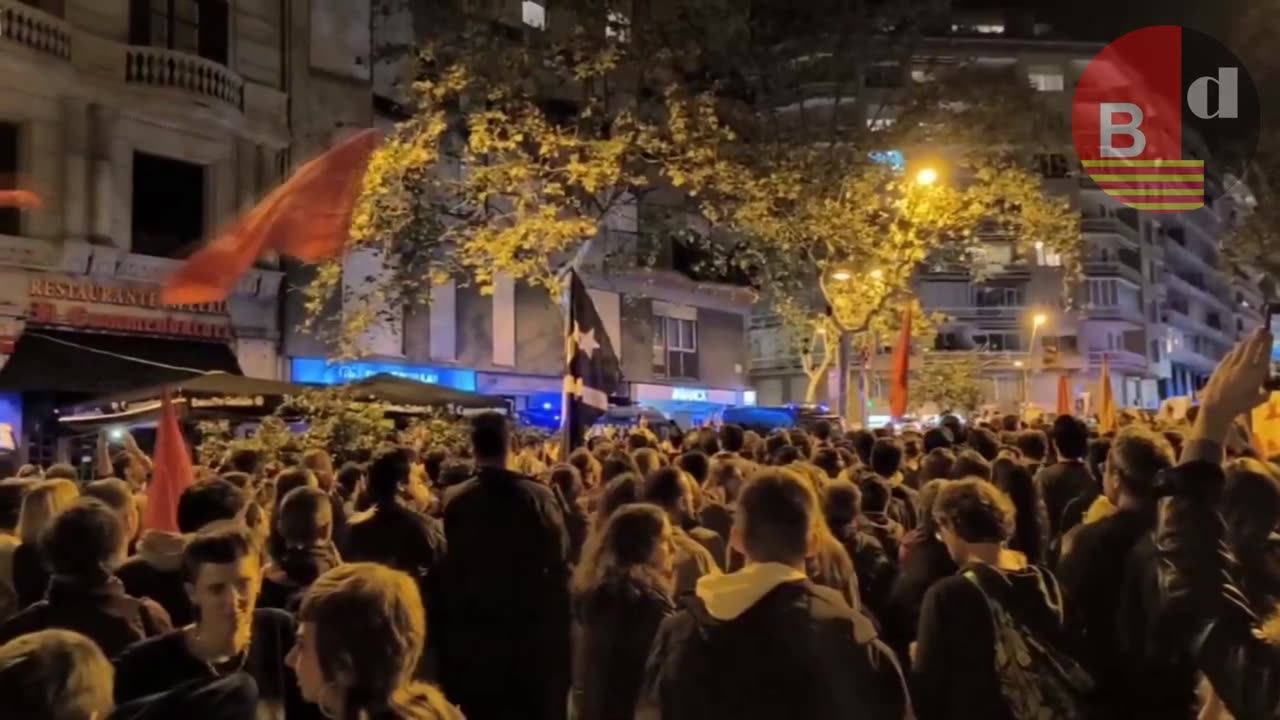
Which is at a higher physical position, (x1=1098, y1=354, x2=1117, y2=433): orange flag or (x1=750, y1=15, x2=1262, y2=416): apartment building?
(x1=750, y1=15, x2=1262, y2=416): apartment building

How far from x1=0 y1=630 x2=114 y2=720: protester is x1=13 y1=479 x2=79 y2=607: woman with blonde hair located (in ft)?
8.29

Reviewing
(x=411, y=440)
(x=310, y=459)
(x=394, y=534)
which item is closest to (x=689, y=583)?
(x=394, y=534)

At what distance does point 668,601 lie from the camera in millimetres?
4938

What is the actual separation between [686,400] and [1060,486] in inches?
1231

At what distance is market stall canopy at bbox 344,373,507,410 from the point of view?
559 inches

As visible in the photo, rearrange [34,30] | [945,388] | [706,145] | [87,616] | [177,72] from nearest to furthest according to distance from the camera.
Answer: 1. [87,616]
2. [706,145]
3. [34,30]
4. [177,72]
5. [945,388]

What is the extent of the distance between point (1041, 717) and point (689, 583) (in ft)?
6.61

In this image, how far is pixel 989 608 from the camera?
12.2 feet

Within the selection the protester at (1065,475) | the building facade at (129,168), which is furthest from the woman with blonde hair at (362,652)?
the building facade at (129,168)

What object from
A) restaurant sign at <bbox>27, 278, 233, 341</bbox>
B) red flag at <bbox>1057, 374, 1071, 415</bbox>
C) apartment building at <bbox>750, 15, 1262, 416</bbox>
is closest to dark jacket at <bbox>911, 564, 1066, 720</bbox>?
red flag at <bbox>1057, 374, 1071, 415</bbox>

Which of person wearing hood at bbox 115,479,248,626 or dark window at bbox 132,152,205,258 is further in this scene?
dark window at bbox 132,152,205,258

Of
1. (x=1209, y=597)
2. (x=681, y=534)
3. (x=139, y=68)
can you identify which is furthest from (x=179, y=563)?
(x=139, y=68)

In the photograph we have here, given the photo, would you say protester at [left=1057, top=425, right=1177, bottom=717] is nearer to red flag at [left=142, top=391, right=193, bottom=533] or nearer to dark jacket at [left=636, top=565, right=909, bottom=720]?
dark jacket at [left=636, top=565, right=909, bottom=720]

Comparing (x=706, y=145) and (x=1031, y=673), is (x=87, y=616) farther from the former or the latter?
(x=706, y=145)
